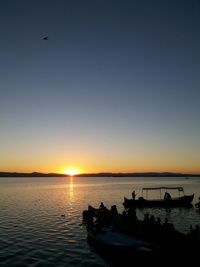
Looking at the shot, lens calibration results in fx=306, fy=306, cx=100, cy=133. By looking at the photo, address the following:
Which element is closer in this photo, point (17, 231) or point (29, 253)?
point (29, 253)

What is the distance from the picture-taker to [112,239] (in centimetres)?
2892

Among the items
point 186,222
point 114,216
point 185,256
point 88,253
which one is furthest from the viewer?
point 186,222

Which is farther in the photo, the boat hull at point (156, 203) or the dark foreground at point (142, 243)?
the boat hull at point (156, 203)

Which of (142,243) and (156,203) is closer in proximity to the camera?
(142,243)

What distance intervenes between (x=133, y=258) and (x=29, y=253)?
11.4m

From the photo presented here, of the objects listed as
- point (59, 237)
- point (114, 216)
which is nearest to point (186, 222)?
point (114, 216)

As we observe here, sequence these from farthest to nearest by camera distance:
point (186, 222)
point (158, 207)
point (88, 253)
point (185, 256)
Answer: point (158, 207) < point (186, 222) < point (88, 253) < point (185, 256)

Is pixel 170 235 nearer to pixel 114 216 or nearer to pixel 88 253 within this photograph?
pixel 88 253

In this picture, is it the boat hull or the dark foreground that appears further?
the boat hull

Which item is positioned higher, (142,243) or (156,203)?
(142,243)

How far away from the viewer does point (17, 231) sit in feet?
135

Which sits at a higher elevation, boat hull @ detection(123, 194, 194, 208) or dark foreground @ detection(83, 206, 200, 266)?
dark foreground @ detection(83, 206, 200, 266)

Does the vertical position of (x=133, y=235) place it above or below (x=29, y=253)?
above

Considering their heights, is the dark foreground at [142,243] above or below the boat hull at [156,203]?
above
